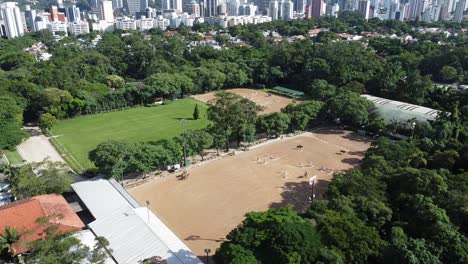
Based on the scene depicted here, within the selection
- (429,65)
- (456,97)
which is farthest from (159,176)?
(429,65)

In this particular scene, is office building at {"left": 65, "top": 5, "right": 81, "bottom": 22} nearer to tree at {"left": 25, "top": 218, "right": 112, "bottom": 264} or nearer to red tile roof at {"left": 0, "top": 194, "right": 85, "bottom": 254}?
red tile roof at {"left": 0, "top": 194, "right": 85, "bottom": 254}

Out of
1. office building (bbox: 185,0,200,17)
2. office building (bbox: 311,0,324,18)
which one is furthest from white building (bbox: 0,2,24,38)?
office building (bbox: 311,0,324,18)

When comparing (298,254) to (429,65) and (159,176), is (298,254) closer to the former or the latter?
(159,176)

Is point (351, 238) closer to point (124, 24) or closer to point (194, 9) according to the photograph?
point (124, 24)

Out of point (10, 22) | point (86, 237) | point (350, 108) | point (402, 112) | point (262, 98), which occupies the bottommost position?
point (262, 98)

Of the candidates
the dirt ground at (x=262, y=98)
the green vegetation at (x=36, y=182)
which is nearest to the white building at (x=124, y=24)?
the dirt ground at (x=262, y=98)

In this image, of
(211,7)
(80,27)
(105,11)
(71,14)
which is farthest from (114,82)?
(211,7)
